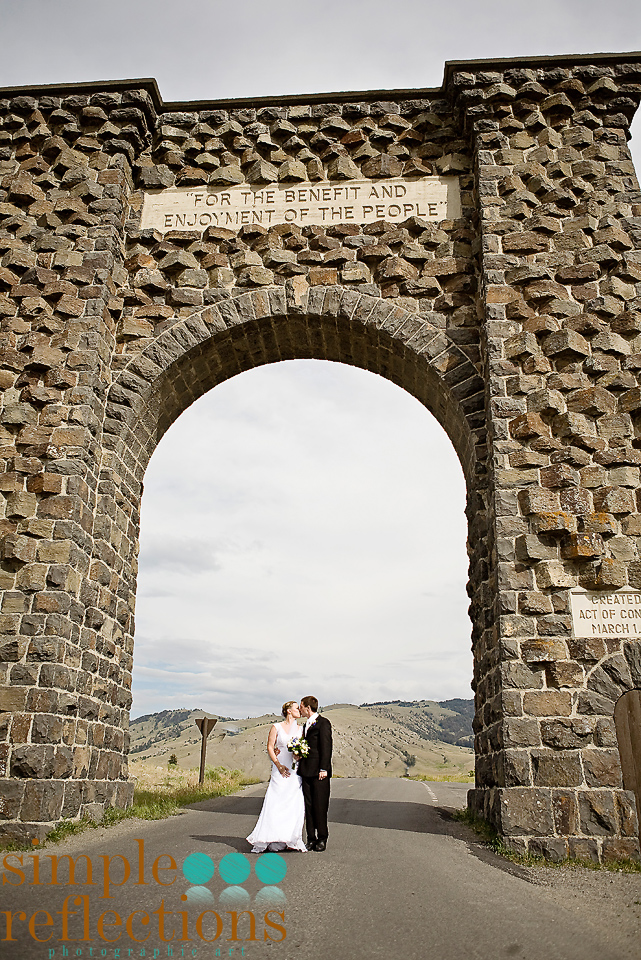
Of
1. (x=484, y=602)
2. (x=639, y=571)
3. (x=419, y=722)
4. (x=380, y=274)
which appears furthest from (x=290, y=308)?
(x=419, y=722)

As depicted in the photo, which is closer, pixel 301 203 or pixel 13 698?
pixel 13 698

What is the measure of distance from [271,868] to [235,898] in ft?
3.68

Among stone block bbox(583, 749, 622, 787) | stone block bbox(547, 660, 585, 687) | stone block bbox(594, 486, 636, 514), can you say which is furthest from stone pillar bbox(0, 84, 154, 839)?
stone block bbox(594, 486, 636, 514)

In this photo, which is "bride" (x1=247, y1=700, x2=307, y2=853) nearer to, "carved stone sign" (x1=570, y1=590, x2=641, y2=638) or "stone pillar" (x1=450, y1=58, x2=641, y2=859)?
"stone pillar" (x1=450, y1=58, x2=641, y2=859)

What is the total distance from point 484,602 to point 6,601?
4.94 meters

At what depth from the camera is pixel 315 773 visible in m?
6.50

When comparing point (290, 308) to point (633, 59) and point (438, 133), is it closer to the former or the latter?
point (438, 133)

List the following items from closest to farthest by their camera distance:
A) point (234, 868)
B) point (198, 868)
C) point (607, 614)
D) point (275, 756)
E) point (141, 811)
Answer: point (198, 868)
point (234, 868)
point (275, 756)
point (607, 614)
point (141, 811)

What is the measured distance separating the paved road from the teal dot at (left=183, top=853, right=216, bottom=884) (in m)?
0.08

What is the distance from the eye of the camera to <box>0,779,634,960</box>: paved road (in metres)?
3.34

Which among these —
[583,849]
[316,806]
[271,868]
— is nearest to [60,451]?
[316,806]

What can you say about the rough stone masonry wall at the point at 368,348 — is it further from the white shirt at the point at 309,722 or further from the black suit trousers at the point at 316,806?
the white shirt at the point at 309,722

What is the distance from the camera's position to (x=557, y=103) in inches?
348

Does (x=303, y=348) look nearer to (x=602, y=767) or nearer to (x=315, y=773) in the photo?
(x=315, y=773)
